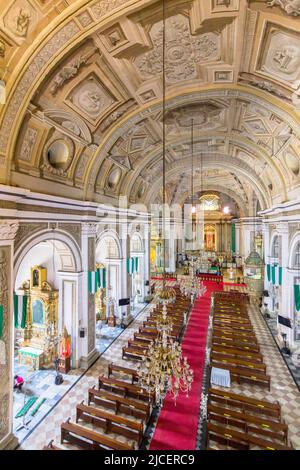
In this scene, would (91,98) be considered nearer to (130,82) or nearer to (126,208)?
(130,82)

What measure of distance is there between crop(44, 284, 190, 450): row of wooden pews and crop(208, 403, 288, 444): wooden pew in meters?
1.86

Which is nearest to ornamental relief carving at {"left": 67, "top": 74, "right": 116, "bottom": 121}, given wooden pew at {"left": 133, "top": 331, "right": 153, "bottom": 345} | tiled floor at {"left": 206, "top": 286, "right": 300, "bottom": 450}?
wooden pew at {"left": 133, "top": 331, "right": 153, "bottom": 345}

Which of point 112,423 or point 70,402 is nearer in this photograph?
point 112,423

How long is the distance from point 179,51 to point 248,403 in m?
9.96

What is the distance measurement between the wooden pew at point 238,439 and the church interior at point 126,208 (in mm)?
45

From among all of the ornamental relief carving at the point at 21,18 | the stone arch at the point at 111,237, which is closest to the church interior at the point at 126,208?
the ornamental relief carving at the point at 21,18

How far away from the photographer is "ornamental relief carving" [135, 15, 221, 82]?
5770 mm

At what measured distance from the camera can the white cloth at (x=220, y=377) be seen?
8.33 m

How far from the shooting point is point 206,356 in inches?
413

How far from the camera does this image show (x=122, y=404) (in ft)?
23.2

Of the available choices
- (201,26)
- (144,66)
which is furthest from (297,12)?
(144,66)

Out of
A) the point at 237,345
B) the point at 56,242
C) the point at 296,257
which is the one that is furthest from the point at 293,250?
the point at 56,242

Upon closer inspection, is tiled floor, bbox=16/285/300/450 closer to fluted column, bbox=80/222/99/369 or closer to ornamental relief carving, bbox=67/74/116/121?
fluted column, bbox=80/222/99/369
